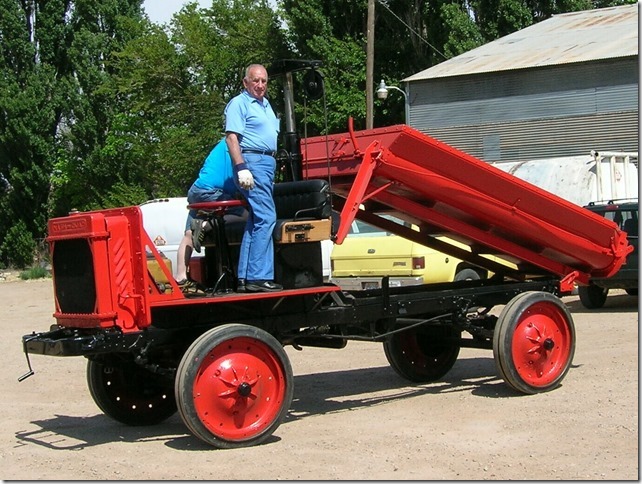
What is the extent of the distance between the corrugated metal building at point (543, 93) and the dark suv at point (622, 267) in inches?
543

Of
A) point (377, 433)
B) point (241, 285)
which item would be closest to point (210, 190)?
point (241, 285)

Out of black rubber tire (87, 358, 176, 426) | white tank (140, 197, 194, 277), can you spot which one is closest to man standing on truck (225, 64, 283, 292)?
black rubber tire (87, 358, 176, 426)

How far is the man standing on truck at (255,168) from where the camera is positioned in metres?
7.70

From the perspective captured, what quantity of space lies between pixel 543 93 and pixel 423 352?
23574 millimetres

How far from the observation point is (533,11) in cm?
4288

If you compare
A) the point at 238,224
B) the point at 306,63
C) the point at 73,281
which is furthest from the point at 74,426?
the point at 306,63

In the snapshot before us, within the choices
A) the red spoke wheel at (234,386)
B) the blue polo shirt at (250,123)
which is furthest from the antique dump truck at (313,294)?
the blue polo shirt at (250,123)

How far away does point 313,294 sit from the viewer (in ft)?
26.6

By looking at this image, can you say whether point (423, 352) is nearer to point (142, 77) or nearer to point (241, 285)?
point (241, 285)

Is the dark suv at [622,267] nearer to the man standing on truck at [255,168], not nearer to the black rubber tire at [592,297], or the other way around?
the black rubber tire at [592,297]

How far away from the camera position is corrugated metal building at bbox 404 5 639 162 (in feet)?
101

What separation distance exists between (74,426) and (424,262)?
8250 millimetres

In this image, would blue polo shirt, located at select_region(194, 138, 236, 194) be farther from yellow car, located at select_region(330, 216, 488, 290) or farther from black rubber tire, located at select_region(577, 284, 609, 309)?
black rubber tire, located at select_region(577, 284, 609, 309)

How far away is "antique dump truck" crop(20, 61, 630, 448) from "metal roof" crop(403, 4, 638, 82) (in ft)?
72.0
